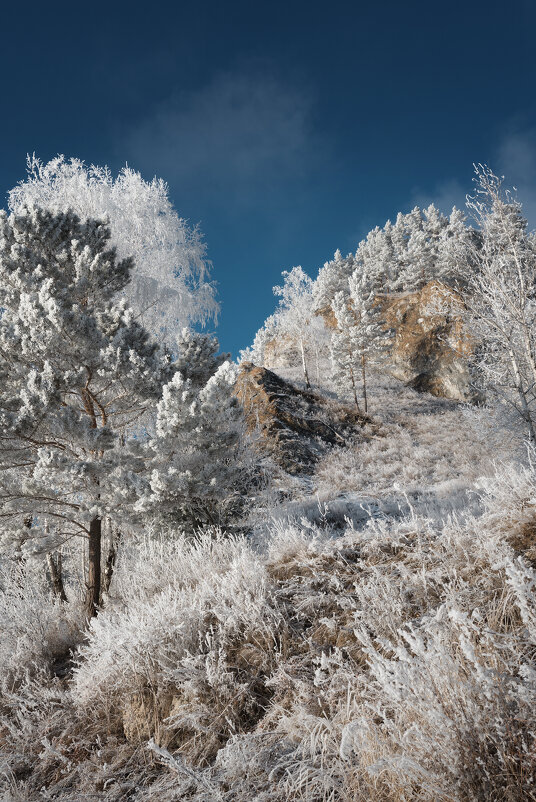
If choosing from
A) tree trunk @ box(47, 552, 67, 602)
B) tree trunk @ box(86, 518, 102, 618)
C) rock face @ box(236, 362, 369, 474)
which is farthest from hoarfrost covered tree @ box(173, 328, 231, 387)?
rock face @ box(236, 362, 369, 474)

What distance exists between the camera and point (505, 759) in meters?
1.49

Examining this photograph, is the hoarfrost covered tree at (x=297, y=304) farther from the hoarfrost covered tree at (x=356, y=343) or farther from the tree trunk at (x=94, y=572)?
the tree trunk at (x=94, y=572)

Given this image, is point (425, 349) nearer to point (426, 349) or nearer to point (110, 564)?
point (426, 349)

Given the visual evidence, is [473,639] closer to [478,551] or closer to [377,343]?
[478,551]

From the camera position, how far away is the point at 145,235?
1401 cm

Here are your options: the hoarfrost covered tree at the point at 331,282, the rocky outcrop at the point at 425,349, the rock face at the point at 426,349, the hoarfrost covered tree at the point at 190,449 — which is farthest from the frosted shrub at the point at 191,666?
the hoarfrost covered tree at the point at 331,282

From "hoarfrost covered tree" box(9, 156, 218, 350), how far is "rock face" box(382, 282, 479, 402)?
25.5 m

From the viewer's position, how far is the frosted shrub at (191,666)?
282 centimetres

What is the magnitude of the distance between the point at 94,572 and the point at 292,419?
17187 millimetres

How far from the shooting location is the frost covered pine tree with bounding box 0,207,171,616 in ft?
18.3

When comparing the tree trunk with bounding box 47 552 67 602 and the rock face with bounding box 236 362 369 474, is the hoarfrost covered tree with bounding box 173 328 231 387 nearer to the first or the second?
the tree trunk with bounding box 47 552 67 602

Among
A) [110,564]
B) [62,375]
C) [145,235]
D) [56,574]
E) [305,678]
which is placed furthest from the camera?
[145,235]

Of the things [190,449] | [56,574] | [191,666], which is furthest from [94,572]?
[191,666]

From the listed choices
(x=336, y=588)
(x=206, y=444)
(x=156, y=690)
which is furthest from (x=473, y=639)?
(x=206, y=444)
